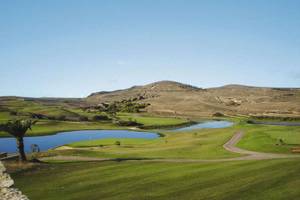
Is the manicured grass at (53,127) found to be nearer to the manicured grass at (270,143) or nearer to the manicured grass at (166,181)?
the manicured grass at (270,143)

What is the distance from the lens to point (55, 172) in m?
35.2

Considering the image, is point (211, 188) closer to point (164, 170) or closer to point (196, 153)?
point (164, 170)

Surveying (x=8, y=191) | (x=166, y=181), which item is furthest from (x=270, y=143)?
(x=8, y=191)

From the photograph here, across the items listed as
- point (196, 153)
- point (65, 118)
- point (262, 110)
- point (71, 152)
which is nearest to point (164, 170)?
point (196, 153)

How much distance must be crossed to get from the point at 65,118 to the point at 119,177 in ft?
413

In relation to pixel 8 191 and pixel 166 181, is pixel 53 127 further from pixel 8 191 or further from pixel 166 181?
pixel 8 191

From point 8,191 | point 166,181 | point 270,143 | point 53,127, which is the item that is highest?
point 53,127

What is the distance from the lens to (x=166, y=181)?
28750 millimetres

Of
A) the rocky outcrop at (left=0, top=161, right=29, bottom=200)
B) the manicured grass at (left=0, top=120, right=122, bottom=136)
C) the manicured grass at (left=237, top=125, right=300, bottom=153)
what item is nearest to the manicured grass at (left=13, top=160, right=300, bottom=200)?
the rocky outcrop at (left=0, top=161, right=29, bottom=200)

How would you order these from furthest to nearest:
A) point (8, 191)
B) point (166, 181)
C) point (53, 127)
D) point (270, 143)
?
point (53, 127) < point (270, 143) < point (166, 181) < point (8, 191)

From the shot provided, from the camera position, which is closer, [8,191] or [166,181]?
[8,191]

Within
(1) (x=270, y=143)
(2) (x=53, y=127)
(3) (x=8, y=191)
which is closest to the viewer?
(3) (x=8, y=191)

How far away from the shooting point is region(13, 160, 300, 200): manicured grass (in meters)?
24.4

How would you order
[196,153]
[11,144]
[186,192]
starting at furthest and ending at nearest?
1. [11,144]
2. [196,153]
3. [186,192]
